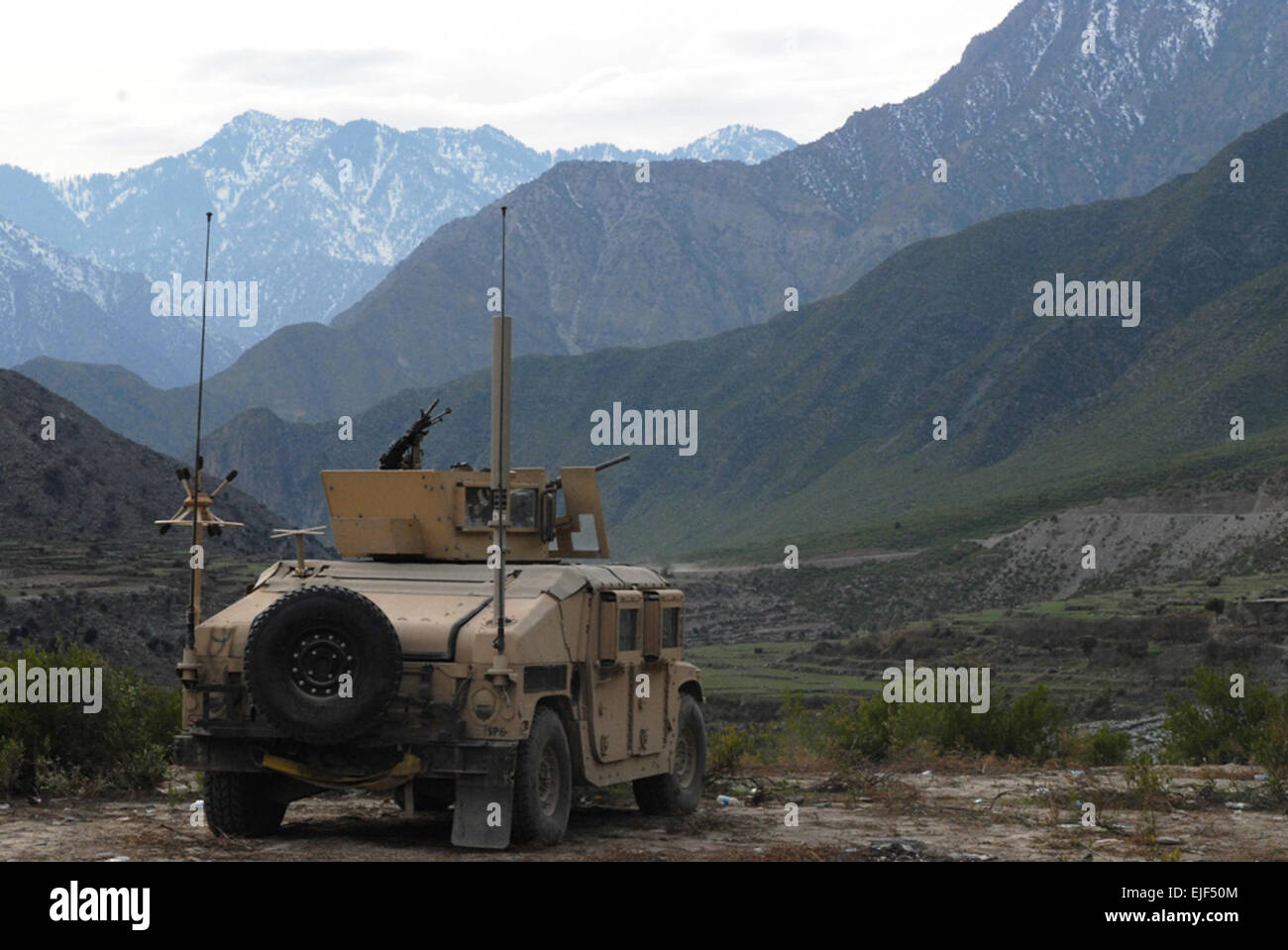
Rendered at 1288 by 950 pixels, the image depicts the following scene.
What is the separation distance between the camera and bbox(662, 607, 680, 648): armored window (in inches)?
647

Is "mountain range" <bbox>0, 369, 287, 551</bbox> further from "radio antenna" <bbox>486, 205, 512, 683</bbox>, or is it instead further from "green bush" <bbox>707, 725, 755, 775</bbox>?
"radio antenna" <bbox>486, 205, 512, 683</bbox>

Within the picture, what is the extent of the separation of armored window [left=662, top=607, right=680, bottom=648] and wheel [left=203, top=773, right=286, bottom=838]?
3.80 metres

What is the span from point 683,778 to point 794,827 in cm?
172

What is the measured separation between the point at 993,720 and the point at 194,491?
513 inches

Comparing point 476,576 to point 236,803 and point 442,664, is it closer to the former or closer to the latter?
point 442,664

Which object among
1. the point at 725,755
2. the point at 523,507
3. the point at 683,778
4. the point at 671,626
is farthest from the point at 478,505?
the point at 725,755

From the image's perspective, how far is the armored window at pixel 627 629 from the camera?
49.8 feet

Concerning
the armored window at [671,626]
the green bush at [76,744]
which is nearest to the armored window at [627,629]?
the armored window at [671,626]

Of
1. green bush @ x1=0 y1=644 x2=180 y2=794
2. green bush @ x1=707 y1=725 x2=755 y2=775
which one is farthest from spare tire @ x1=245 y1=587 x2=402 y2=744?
green bush @ x1=707 y1=725 x2=755 y2=775

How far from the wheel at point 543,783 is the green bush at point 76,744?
534cm

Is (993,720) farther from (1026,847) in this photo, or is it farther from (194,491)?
(194,491)

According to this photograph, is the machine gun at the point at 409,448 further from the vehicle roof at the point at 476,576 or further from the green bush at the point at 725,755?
the green bush at the point at 725,755

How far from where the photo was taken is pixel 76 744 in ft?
58.8
